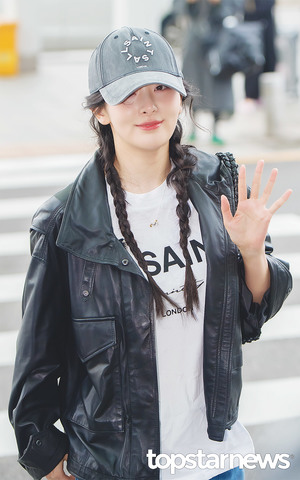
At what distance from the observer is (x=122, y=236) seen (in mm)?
2289

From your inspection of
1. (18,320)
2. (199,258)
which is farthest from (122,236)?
(18,320)

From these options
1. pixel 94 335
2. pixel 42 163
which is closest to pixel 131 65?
pixel 94 335

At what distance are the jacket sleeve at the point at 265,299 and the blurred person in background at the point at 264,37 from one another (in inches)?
432

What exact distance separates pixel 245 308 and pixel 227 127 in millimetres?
10060

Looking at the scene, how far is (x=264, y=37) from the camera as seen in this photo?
43.9 ft

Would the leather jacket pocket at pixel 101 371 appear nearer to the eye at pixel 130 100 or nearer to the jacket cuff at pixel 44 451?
the jacket cuff at pixel 44 451

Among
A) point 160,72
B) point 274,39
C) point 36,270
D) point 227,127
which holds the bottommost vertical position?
point 227,127

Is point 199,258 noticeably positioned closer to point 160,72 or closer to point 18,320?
point 160,72

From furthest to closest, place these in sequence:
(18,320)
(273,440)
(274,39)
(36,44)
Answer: (36,44)
(274,39)
(18,320)
(273,440)

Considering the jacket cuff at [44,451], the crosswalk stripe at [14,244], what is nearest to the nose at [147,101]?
the jacket cuff at [44,451]

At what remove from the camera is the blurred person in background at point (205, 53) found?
1066cm

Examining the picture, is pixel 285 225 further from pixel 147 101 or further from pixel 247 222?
pixel 147 101

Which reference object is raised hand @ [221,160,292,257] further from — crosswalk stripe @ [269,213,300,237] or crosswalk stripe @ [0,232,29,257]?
crosswalk stripe @ [269,213,300,237]

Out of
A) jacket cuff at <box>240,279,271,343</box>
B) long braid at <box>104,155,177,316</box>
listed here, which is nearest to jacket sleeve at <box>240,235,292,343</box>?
jacket cuff at <box>240,279,271,343</box>
